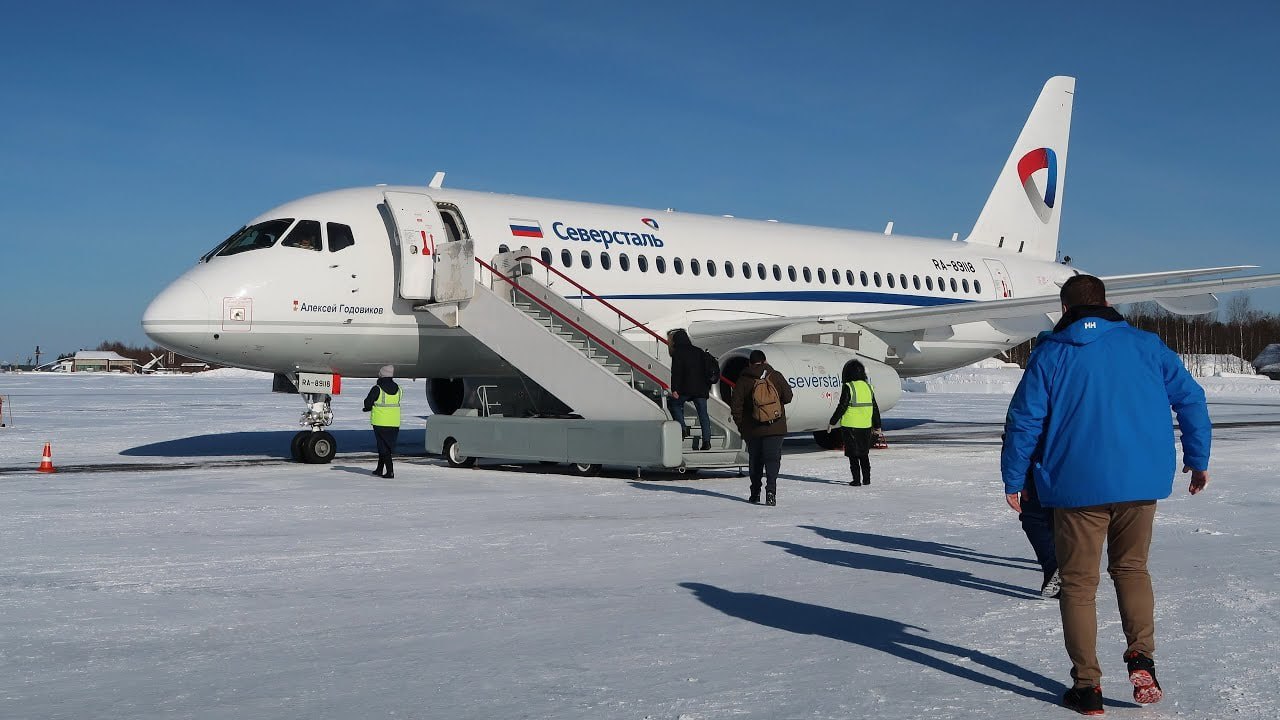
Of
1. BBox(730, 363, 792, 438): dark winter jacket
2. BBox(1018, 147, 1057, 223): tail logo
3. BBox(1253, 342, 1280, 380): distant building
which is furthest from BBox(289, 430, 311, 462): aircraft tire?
BBox(1253, 342, 1280, 380): distant building

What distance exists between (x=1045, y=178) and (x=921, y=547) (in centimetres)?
1979

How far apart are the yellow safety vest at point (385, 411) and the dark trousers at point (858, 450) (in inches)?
207

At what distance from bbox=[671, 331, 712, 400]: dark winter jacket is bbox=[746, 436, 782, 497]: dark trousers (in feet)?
6.96

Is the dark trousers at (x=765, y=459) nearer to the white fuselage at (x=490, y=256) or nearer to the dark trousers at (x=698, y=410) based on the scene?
the dark trousers at (x=698, y=410)

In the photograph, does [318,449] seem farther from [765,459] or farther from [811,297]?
[811,297]

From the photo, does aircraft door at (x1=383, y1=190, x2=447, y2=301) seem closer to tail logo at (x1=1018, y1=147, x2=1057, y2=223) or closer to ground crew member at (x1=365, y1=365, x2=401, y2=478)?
ground crew member at (x1=365, y1=365, x2=401, y2=478)

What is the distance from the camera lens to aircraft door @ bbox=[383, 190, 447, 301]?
48.0ft

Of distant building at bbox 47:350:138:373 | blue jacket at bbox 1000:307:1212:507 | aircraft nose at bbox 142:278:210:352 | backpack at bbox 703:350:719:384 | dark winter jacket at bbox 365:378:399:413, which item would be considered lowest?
blue jacket at bbox 1000:307:1212:507

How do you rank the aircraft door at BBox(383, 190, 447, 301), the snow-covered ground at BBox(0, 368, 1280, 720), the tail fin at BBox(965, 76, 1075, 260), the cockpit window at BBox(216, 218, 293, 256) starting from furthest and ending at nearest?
the tail fin at BBox(965, 76, 1075, 260), the aircraft door at BBox(383, 190, 447, 301), the cockpit window at BBox(216, 218, 293, 256), the snow-covered ground at BBox(0, 368, 1280, 720)

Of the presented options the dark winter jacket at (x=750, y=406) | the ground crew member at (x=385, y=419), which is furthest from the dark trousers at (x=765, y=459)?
the ground crew member at (x=385, y=419)

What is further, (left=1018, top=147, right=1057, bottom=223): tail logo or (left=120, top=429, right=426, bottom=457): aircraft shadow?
(left=1018, top=147, right=1057, bottom=223): tail logo

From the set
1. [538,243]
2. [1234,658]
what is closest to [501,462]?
[538,243]

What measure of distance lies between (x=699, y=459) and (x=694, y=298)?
210 inches

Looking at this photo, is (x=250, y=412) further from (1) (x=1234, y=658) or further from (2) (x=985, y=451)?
(1) (x=1234, y=658)
